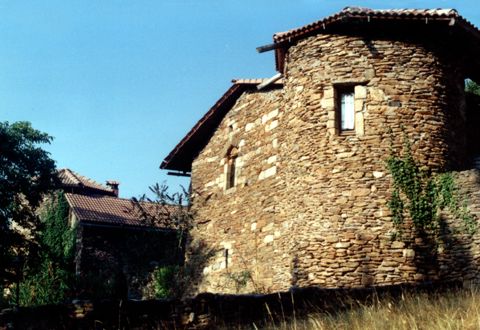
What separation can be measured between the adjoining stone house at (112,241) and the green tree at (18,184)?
1.99 meters

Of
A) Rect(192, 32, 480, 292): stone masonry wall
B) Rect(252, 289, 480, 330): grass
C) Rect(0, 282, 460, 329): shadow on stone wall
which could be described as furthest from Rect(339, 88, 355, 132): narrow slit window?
Rect(252, 289, 480, 330): grass

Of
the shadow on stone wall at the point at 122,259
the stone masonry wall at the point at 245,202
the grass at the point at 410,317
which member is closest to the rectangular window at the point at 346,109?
the stone masonry wall at the point at 245,202

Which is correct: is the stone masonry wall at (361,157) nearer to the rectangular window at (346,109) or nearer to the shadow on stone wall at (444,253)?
the shadow on stone wall at (444,253)

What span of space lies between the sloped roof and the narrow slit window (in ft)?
58.0

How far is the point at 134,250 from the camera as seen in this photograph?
21922 mm

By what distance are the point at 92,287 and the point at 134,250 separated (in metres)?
1.88

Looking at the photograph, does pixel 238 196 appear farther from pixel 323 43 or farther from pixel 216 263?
pixel 323 43

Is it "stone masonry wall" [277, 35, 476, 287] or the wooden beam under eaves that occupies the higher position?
the wooden beam under eaves

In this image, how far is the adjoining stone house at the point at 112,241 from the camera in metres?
20.8

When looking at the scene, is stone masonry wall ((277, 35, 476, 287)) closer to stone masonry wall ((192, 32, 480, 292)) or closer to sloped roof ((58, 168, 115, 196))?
stone masonry wall ((192, 32, 480, 292))

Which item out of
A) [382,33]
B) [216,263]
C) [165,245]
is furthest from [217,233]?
[382,33]

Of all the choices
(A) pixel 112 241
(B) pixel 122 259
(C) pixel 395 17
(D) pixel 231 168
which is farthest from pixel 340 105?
(A) pixel 112 241

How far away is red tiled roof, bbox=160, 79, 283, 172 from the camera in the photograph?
54.8 ft

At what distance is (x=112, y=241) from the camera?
25016 millimetres
